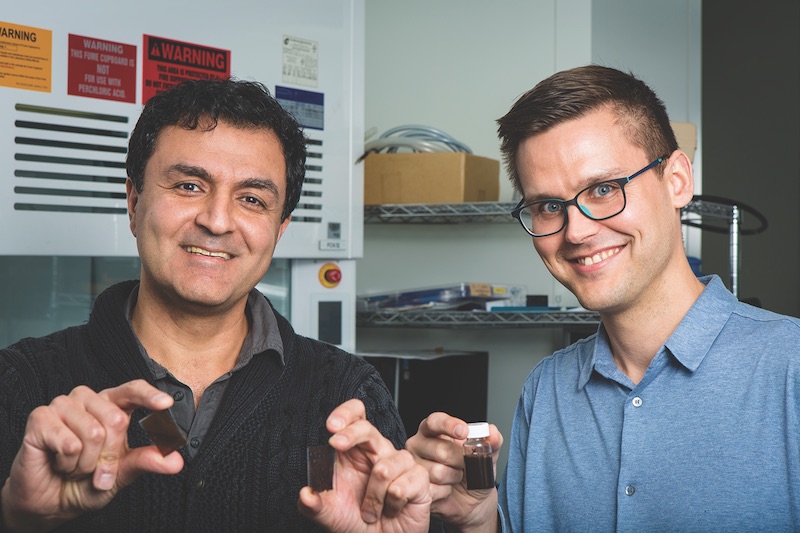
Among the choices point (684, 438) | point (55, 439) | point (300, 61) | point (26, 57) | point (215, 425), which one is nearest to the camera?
point (55, 439)

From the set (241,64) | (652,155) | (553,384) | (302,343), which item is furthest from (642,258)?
(241,64)

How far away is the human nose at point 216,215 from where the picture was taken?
1.59m

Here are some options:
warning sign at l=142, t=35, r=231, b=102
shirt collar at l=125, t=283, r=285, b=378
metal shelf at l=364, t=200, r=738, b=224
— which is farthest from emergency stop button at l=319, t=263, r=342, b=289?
shirt collar at l=125, t=283, r=285, b=378

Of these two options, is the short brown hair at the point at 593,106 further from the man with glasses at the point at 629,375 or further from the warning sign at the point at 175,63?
the warning sign at the point at 175,63

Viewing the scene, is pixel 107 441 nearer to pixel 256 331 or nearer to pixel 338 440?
pixel 338 440

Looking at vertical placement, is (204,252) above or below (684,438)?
above

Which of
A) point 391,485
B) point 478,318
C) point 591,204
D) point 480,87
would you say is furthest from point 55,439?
point 480,87

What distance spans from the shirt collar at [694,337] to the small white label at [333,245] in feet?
3.95

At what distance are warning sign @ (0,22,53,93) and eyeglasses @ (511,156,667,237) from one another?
126 centimetres

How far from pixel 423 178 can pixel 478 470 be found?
73.5 inches

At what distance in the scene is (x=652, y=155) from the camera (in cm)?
156

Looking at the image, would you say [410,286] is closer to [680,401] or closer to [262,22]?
[262,22]

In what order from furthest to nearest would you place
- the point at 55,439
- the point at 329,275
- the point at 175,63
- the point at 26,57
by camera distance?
the point at 329,275 < the point at 175,63 < the point at 26,57 < the point at 55,439

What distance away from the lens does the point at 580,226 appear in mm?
1486
